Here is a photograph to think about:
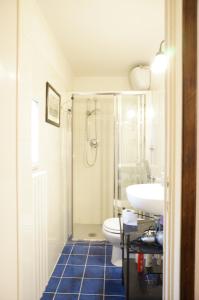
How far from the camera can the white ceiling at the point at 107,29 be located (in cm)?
184

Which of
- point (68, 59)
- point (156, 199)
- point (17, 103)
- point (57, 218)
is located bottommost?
point (57, 218)

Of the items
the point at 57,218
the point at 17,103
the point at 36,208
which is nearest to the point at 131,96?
the point at 57,218

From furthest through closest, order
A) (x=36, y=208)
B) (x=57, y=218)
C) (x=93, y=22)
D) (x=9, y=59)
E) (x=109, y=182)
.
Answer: (x=109, y=182) < (x=57, y=218) < (x=93, y=22) < (x=36, y=208) < (x=9, y=59)

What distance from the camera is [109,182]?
358 centimetres

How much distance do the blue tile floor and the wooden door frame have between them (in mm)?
1206

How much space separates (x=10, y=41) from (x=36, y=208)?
3.69 feet

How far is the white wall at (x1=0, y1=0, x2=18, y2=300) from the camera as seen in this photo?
0.97 metres

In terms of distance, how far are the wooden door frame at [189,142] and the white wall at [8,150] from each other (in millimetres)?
739

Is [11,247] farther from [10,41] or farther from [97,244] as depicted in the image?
[97,244]

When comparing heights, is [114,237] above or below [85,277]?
above

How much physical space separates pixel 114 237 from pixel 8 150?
1641 mm

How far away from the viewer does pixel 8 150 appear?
1011 millimetres

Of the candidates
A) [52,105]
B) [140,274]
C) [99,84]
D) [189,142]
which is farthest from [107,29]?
[140,274]

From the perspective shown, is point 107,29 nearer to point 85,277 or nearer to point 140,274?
point 140,274
